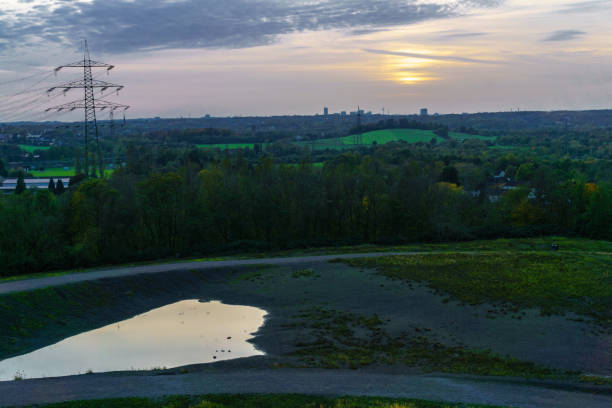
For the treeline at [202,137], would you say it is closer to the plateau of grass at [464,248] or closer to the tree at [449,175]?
the tree at [449,175]

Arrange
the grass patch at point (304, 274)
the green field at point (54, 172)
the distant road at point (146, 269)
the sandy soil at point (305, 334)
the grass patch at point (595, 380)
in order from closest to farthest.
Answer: the sandy soil at point (305, 334) → the grass patch at point (595, 380) → the distant road at point (146, 269) → the grass patch at point (304, 274) → the green field at point (54, 172)

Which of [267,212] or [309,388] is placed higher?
[267,212]

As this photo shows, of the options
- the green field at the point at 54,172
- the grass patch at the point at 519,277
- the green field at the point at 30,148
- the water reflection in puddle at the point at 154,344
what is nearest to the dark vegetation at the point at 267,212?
the grass patch at the point at 519,277

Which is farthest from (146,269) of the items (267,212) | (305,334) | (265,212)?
(267,212)

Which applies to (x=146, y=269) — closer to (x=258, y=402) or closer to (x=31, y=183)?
(x=258, y=402)

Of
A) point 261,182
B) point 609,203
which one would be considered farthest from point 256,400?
point 609,203

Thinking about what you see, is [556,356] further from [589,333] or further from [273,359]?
[273,359]
